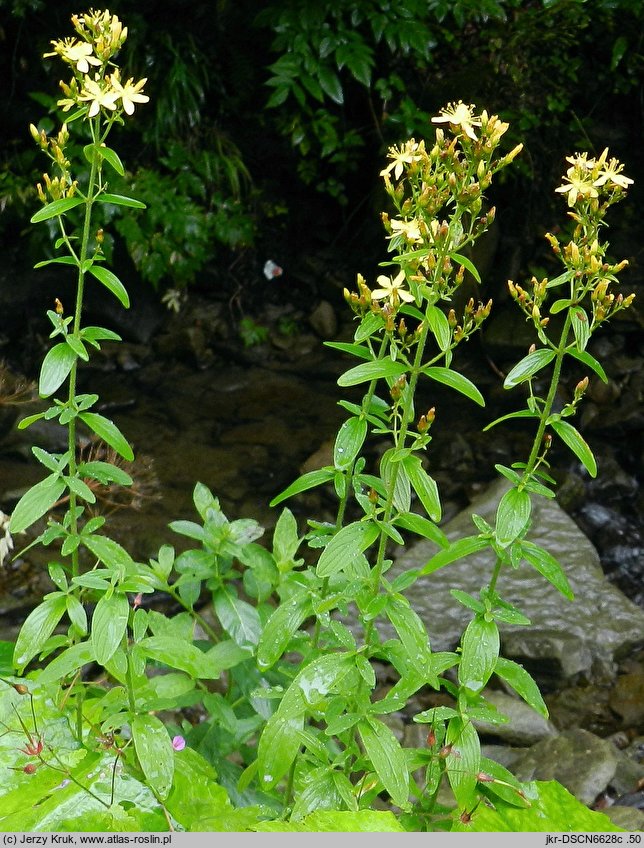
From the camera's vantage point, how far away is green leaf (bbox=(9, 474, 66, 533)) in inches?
67.6

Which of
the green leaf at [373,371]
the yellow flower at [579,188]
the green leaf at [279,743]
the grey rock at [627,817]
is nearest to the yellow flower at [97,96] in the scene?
the green leaf at [373,371]

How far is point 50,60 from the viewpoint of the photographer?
4992 mm

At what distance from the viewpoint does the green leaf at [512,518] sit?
5.32 ft

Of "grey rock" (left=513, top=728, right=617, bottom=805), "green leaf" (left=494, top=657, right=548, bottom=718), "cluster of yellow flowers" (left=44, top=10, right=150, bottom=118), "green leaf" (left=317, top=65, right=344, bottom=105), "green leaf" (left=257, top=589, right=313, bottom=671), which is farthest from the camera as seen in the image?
"green leaf" (left=317, top=65, right=344, bottom=105)

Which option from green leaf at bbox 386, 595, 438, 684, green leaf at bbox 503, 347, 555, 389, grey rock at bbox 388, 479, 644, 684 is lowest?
grey rock at bbox 388, 479, 644, 684

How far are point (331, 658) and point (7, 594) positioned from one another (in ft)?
7.78

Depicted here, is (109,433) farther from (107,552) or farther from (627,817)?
(627,817)

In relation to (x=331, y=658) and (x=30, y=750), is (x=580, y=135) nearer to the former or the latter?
(x=331, y=658)

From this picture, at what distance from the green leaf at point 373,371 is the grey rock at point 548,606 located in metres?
2.13

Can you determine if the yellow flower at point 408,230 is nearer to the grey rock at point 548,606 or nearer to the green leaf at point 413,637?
the green leaf at point 413,637

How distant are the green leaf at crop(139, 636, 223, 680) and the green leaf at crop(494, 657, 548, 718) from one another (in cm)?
64

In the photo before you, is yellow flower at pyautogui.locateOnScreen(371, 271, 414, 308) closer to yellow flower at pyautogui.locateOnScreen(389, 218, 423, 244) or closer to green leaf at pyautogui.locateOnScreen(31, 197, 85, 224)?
yellow flower at pyautogui.locateOnScreen(389, 218, 423, 244)

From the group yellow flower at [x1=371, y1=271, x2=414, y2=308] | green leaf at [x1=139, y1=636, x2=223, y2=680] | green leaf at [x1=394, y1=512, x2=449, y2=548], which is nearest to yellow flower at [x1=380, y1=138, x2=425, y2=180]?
yellow flower at [x1=371, y1=271, x2=414, y2=308]

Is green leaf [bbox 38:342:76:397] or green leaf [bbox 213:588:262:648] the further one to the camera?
green leaf [bbox 213:588:262:648]
